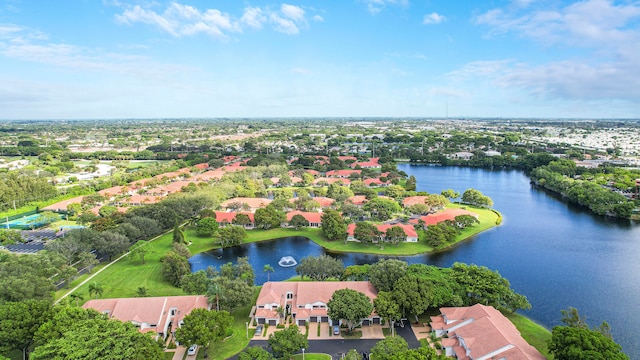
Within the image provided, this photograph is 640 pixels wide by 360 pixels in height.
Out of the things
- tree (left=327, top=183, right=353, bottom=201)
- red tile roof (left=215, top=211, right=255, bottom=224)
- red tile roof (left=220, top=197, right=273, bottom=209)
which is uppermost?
tree (left=327, top=183, right=353, bottom=201)

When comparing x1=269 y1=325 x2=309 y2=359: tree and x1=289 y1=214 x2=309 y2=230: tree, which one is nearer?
x1=269 y1=325 x2=309 y2=359: tree

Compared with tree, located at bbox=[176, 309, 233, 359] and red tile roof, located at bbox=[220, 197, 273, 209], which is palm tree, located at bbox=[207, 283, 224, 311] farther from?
red tile roof, located at bbox=[220, 197, 273, 209]

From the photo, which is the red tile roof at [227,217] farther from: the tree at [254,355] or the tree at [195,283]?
the tree at [254,355]

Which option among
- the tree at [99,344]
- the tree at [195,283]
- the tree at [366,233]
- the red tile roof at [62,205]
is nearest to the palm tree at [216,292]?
the tree at [195,283]

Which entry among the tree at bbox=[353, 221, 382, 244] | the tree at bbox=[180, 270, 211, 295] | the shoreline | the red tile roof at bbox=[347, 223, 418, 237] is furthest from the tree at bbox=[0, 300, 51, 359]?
the red tile roof at bbox=[347, 223, 418, 237]

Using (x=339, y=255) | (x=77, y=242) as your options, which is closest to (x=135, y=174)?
(x=77, y=242)

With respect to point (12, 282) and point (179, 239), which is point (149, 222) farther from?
point (12, 282)
